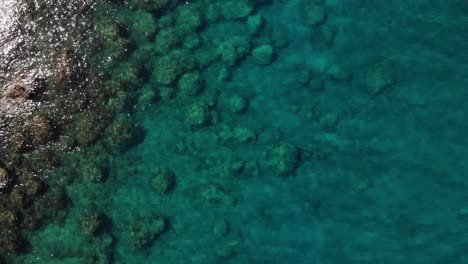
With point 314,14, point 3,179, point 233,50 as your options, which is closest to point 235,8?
point 233,50

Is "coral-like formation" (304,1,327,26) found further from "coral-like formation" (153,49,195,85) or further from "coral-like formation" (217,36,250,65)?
"coral-like formation" (153,49,195,85)

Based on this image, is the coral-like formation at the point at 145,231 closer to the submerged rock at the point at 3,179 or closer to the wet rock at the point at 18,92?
the submerged rock at the point at 3,179

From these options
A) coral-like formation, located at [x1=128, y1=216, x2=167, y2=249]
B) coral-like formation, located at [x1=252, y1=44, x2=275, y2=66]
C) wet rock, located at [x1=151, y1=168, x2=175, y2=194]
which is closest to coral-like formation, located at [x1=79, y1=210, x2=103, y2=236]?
Answer: coral-like formation, located at [x1=128, y1=216, x2=167, y2=249]

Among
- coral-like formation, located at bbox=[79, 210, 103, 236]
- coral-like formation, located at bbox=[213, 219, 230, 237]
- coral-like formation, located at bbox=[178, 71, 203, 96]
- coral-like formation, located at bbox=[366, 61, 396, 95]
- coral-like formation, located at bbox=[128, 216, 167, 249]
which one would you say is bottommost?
coral-like formation, located at bbox=[213, 219, 230, 237]

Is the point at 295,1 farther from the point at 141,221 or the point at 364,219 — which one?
the point at 141,221

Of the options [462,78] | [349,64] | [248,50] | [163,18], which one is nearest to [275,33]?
[248,50]

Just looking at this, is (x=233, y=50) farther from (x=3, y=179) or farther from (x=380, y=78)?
(x=3, y=179)

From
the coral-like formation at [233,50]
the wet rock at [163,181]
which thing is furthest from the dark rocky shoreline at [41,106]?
the coral-like formation at [233,50]
